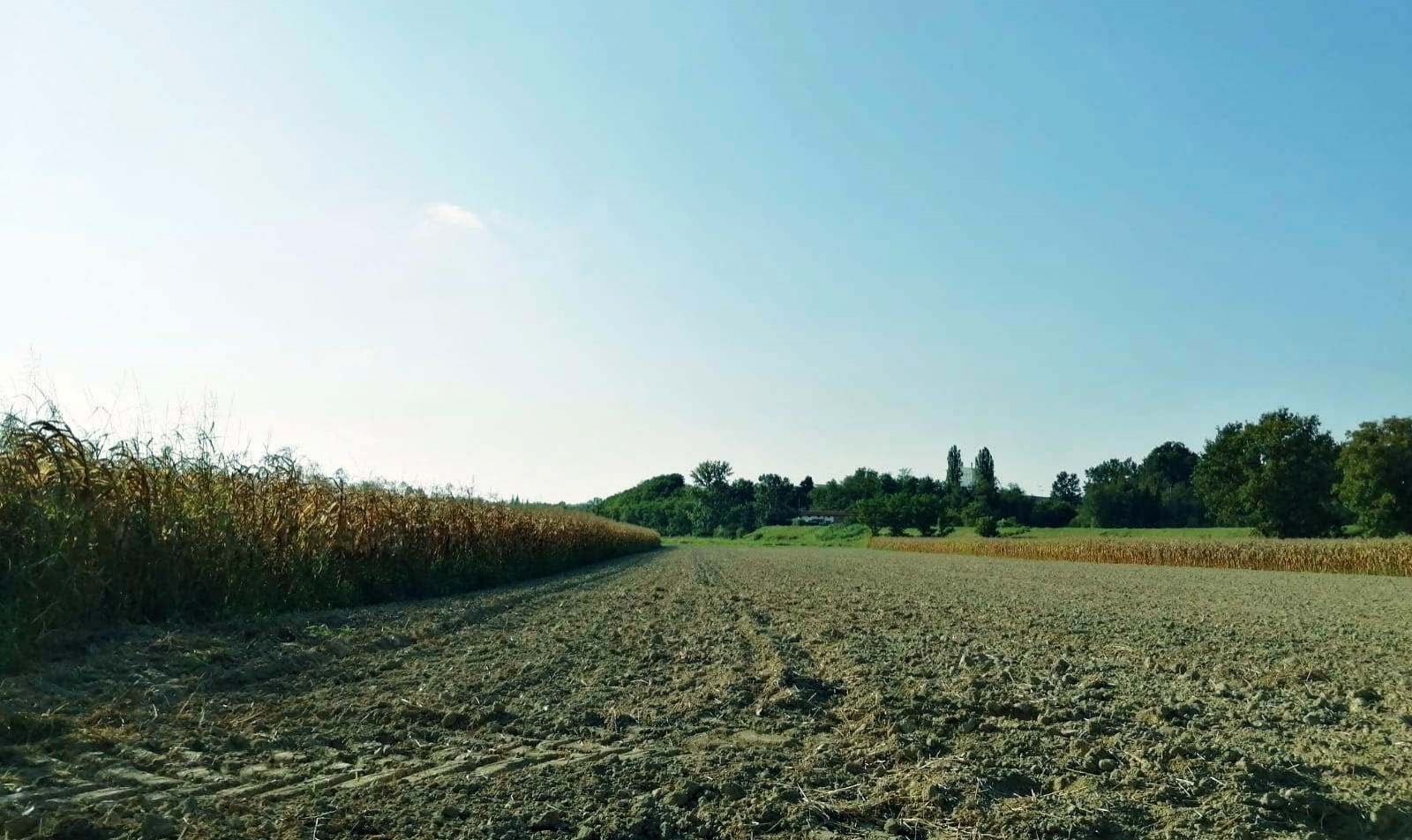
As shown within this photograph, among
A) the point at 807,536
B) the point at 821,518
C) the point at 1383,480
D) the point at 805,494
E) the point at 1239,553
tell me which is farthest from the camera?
the point at 805,494

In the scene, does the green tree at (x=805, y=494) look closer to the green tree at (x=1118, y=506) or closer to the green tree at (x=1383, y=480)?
the green tree at (x=1118, y=506)

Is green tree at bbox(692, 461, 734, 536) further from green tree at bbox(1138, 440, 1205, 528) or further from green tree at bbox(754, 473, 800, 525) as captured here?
green tree at bbox(1138, 440, 1205, 528)

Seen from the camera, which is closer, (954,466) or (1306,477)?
(1306,477)

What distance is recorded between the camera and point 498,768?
4145 mm

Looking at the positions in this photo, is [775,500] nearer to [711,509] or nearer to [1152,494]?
[711,509]

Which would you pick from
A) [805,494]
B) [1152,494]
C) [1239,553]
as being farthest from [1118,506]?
[805,494]

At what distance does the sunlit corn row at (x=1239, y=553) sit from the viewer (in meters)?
35.6

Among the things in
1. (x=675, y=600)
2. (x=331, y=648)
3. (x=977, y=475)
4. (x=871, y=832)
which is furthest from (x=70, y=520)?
(x=977, y=475)

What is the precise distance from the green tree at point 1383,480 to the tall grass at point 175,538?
2206 inches

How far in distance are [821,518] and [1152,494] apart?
2150 inches

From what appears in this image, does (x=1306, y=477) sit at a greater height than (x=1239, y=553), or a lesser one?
greater

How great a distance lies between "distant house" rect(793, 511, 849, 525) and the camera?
434ft

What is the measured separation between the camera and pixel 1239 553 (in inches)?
1658

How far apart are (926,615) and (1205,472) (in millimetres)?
60888
